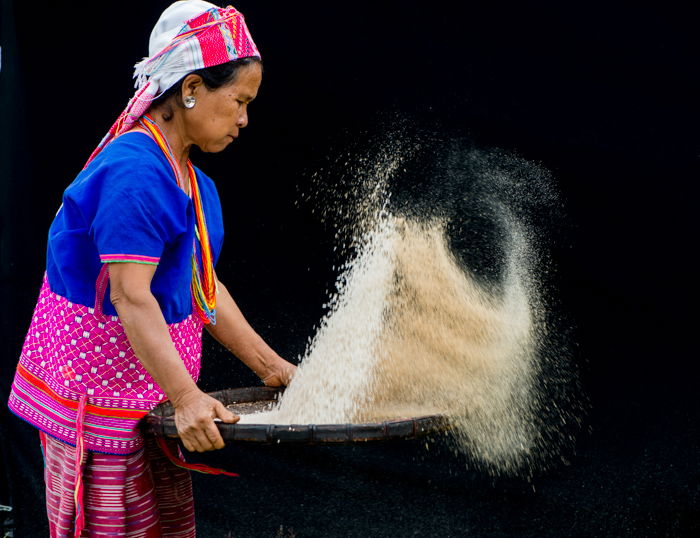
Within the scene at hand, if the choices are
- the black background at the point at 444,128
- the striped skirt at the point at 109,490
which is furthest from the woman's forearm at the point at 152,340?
the black background at the point at 444,128

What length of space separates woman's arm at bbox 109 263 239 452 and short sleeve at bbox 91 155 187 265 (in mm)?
26

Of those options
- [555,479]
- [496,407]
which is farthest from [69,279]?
[555,479]

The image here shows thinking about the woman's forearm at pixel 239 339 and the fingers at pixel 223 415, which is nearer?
the fingers at pixel 223 415

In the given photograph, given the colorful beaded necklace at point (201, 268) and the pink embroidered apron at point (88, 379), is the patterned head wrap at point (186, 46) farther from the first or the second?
the pink embroidered apron at point (88, 379)

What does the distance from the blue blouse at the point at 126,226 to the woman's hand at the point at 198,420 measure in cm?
19

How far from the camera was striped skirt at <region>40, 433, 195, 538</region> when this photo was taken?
1637 millimetres

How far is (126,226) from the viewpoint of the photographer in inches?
56.9

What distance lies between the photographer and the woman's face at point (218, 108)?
1587mm

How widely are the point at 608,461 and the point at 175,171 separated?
5.55ft

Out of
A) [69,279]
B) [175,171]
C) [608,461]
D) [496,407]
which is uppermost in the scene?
[175,171]

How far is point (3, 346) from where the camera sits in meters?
2.95

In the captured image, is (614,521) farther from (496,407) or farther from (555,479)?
(496,407)

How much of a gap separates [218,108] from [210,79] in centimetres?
6

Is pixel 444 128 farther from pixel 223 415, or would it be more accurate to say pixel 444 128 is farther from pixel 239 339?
pixel 223 415
